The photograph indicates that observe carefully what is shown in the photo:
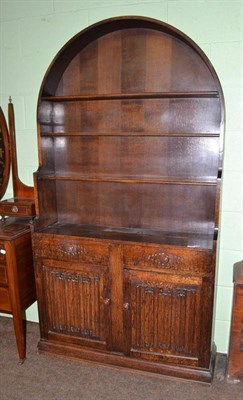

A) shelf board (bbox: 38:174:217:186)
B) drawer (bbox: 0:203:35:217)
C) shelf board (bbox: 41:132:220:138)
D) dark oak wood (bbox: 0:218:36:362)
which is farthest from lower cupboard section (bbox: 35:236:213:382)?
shelf board (bbox: 41:132:220:138)

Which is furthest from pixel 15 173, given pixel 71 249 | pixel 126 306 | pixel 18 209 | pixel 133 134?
pixel 126 306

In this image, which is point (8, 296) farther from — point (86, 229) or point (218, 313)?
point (218, 313)

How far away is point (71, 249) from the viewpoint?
2146 mm

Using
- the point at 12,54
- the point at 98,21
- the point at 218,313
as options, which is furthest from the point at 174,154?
the point at 12,54

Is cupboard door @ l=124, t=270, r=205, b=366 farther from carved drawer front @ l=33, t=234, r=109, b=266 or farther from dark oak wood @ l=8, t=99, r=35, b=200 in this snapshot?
dark oak wood @ l=8, t=99, r=35, b=200

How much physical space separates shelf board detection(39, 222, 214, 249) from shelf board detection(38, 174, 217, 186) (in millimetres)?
353

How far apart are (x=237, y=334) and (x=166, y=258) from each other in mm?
673

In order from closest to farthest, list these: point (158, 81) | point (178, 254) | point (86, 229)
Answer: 1. point (178, 254)
2. point (158, 81)
3. point (86, 229)

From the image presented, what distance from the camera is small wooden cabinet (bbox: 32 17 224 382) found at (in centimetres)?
201

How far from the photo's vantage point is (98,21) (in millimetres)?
2188

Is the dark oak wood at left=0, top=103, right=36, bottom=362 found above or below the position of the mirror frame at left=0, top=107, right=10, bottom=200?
below

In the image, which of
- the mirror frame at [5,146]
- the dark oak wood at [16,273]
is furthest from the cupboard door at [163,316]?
the mirror frame at [5,146]

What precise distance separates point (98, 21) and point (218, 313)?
7.19 feet

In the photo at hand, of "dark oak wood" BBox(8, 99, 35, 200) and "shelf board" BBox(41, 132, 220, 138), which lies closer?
"shelf board" BBox(41, 132, 220, 138)
